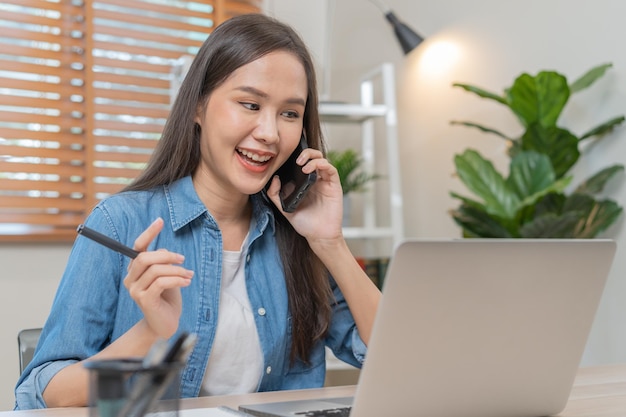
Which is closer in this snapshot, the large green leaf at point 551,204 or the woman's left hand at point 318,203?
the woman's left hand at point 318,203

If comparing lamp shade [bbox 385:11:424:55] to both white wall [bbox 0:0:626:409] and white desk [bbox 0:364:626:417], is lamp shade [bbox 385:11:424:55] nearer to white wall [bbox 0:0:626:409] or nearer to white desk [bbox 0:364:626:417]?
white wall [bbox 0:0:626:409]

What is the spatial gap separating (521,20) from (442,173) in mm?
670

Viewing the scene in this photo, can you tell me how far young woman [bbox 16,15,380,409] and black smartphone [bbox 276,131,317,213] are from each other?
0.02m

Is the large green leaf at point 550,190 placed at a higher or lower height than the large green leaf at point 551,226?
higher

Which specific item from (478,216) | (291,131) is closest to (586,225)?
(478,216)

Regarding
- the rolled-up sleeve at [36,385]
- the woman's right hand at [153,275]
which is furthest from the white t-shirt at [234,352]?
the woman's right hand at [153,275]

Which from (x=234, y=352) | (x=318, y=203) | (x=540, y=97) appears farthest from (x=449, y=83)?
(x=234, y=352)

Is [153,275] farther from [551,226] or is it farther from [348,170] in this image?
[348,170]

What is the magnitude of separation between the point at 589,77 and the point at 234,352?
4.90 feet

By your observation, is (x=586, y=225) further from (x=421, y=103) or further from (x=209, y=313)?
(x=209, y=313)

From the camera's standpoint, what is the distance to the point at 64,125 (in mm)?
2809

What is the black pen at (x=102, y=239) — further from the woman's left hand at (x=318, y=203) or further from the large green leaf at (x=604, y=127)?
the large green leaf at (x=604, y=127)

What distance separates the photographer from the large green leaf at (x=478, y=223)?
7.91ft

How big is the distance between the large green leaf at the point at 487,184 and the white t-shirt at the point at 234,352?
47.0 inches
